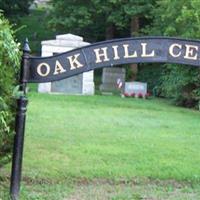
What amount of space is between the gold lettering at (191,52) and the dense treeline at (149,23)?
15.4 meters

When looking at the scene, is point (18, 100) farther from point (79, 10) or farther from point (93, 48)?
point (79, 10)

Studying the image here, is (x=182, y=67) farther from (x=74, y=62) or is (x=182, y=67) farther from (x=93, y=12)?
(x=74, y=62)

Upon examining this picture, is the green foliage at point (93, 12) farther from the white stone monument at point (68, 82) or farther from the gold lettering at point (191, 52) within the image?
the gold lettering at point (191, 52)

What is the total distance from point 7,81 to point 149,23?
26413mm

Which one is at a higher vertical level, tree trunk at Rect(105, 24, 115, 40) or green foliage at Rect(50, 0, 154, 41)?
green foliage at Rect(50, 0, 154, 41)

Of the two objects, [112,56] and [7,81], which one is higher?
[112,56]

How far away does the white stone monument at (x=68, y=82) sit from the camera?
2377 centimetres

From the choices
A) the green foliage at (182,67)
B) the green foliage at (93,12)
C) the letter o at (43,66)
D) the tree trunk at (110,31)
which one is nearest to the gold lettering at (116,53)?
the letter o at (43,66)

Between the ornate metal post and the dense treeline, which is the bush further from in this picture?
the dense treeline

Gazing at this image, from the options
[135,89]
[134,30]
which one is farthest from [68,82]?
[134,30]

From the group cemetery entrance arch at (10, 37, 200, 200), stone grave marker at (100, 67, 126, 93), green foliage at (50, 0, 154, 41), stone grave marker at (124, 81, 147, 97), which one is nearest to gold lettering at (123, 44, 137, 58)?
cemetery entrance arch at (10, 37, 200, 200)

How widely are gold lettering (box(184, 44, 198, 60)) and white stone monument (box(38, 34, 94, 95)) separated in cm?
1655

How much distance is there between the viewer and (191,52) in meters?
6.93

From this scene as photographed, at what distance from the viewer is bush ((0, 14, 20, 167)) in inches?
237
